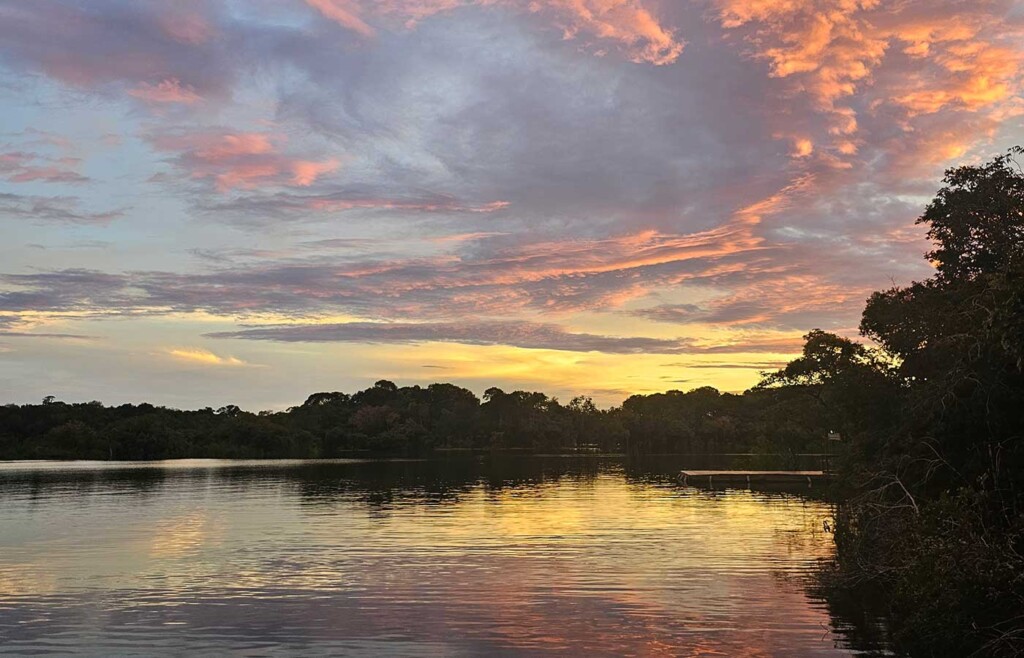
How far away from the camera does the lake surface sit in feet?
72.0

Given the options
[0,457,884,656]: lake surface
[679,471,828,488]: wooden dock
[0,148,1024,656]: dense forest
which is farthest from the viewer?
[679,471,828,488]: wooden dock

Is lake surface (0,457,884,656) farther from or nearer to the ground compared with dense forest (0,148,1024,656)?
nearer to the ground

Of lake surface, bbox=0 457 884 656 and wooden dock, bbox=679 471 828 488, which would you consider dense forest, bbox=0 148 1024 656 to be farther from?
wooden dock, bbox=679 471 828 488

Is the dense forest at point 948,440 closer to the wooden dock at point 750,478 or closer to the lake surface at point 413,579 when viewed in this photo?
the lake surface at point 413,579

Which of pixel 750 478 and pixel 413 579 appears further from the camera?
pixel 750 478

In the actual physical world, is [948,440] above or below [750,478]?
above

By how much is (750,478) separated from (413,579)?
69477mm

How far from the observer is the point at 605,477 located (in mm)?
103250

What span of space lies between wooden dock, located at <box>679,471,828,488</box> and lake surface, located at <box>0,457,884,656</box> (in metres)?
27.8

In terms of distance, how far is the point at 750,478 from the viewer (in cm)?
9244

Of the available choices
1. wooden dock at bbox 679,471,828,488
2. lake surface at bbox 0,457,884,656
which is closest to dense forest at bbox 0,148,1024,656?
lake surface at bbox 0,457,884,656

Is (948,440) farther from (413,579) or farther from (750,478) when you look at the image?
(750,478)

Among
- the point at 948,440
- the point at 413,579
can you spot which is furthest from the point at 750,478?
the point at 413,579

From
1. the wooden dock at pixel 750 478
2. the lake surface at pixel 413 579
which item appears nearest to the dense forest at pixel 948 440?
the lake surface at pixel 413 579
